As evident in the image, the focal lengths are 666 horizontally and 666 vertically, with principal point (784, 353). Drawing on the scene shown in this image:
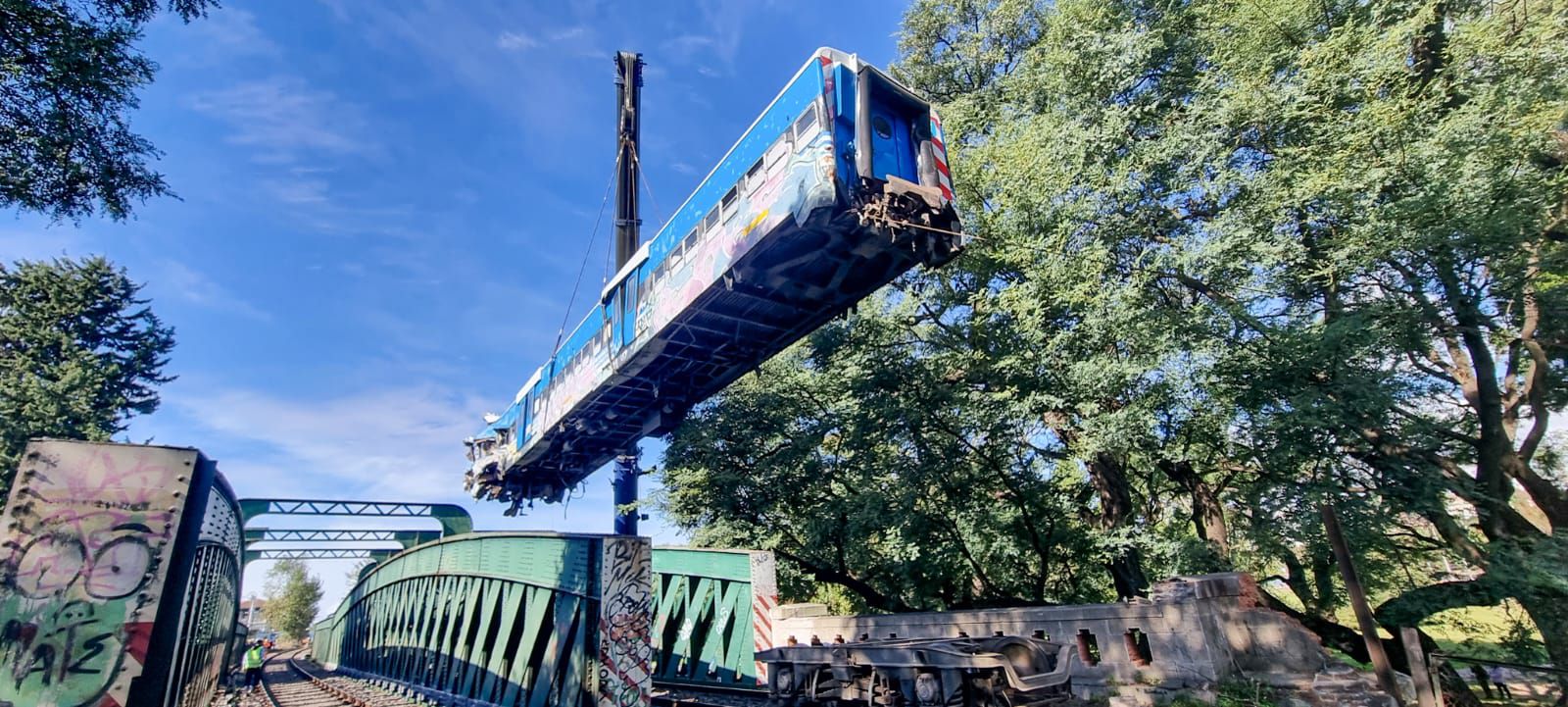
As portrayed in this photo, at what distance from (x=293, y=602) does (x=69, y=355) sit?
58.7m

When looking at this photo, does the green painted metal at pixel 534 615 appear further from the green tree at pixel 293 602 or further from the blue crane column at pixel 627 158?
the green tree at pixel 293 602

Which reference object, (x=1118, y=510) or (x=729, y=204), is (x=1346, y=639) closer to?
(x=1118, y=510)

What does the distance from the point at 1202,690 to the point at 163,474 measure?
11.1m

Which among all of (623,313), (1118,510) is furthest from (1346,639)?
(623,313)

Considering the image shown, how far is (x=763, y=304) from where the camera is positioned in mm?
13023

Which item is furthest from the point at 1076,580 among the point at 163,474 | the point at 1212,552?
the point at 163,474

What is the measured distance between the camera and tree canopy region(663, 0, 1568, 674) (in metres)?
11.4

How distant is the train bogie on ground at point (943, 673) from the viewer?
8078 millimetres

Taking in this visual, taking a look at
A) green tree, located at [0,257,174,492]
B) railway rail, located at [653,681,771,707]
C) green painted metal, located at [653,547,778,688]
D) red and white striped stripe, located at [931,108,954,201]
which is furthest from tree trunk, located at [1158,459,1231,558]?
green tree, located at [0,257,174,492]

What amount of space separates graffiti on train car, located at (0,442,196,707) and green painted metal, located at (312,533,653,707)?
5.62 metres

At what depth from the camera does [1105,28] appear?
18.1 metres

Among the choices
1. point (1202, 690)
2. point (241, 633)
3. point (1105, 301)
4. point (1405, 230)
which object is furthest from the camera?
point (241, 633)

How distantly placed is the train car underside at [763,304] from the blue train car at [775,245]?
3 centimetres

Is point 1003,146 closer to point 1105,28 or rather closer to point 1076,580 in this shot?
point 1105,28
